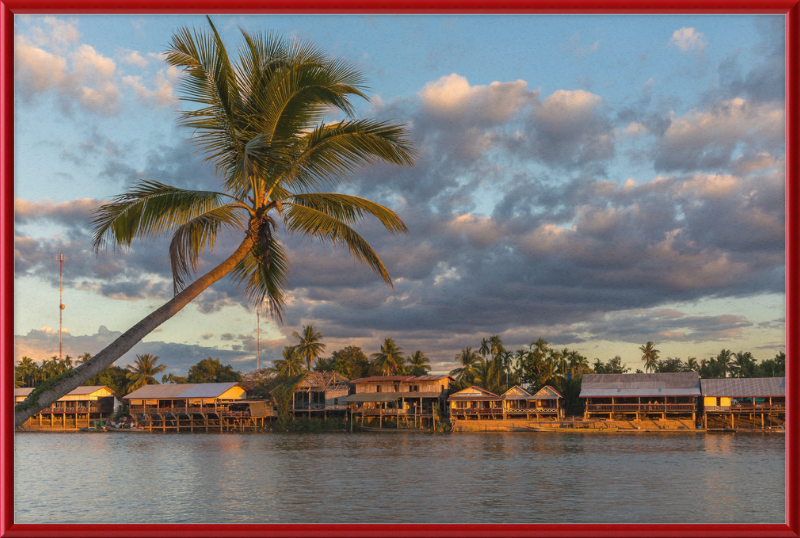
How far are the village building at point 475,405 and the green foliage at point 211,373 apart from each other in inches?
943

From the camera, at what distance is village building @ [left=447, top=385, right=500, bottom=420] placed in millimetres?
52281

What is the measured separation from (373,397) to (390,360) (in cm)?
1078

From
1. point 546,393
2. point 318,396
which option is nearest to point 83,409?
point 318,396

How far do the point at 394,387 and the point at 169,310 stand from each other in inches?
1998

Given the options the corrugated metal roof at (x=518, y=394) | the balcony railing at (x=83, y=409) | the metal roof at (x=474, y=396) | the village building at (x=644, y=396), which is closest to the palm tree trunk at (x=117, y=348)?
the corrugated metal roof at (x=518, y=394)

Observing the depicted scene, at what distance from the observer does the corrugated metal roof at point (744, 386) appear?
47.8 metres

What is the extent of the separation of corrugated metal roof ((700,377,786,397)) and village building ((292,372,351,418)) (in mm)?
28083

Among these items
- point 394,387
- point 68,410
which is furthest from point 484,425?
point 68,410

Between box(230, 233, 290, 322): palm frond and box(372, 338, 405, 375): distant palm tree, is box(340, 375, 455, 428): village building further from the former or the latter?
box(230, 233, 290, 322): palm frond

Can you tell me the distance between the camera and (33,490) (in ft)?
78.3

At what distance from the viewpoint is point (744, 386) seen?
4859 centimetres

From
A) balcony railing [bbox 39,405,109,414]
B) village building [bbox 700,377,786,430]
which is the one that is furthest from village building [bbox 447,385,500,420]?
balcony railing [bbox 39,405,109,414]

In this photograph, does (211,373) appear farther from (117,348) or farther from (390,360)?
(117,348)

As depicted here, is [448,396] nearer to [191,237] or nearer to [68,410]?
[68,410]
